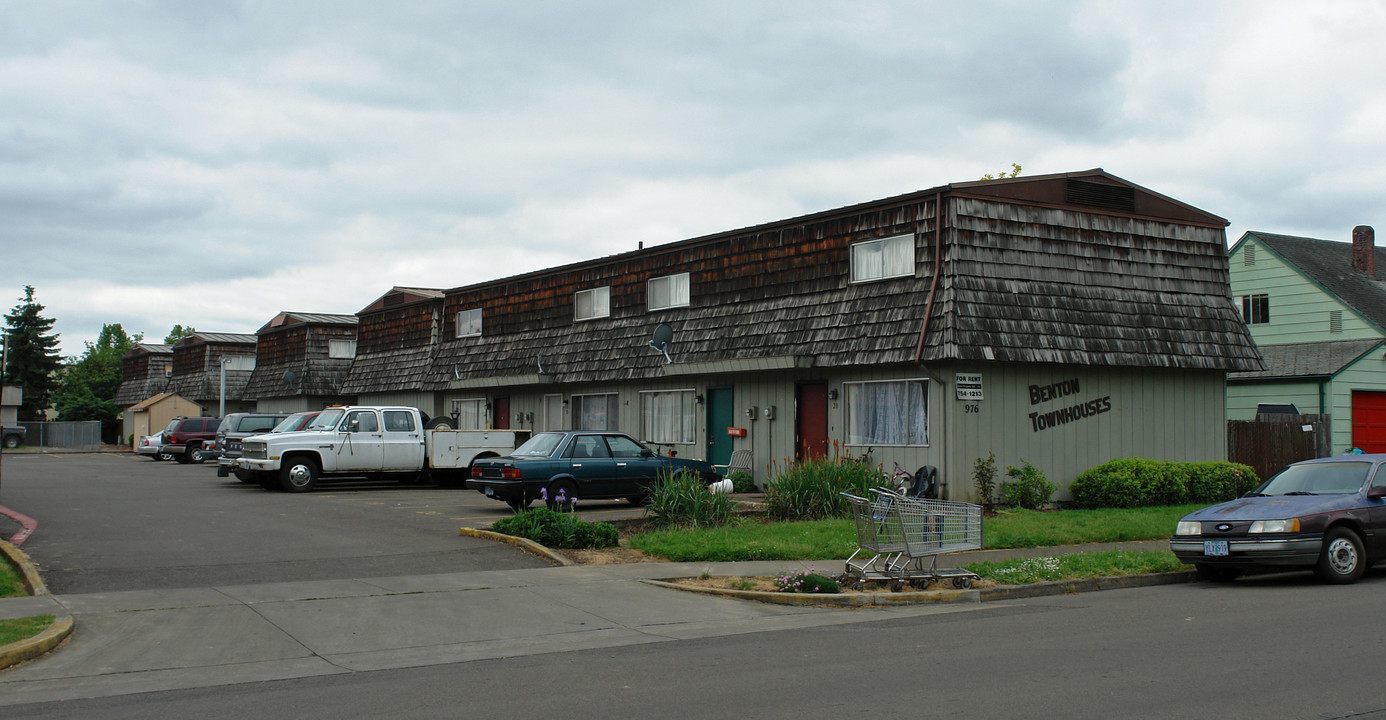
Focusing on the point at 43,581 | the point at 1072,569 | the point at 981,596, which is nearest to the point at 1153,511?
the point at 1072,569

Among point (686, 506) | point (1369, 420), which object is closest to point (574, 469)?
point (686, 506)

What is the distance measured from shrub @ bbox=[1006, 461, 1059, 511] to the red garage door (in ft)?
50.4

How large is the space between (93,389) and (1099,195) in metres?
81.5

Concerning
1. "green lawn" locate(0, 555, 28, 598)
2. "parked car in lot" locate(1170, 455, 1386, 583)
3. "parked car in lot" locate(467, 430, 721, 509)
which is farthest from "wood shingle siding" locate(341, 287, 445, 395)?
"parked car in lot" locate(1170, 455, 1386, 583)

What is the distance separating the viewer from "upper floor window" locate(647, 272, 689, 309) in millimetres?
26500

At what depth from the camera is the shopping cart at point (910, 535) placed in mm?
12031

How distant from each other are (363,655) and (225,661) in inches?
41.3

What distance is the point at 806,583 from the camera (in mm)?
12180

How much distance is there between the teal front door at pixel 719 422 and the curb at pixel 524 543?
880 centimetres

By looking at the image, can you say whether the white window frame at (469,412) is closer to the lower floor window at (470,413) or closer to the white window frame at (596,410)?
the lower floor window at (470,413)

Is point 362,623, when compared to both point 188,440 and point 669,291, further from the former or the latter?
point 188,440

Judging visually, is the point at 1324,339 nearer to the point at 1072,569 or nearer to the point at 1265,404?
the point at 1265,404

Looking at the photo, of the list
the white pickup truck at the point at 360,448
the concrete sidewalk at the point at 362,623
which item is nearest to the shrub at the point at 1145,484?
the concrete sidewalk at the point at 362,623

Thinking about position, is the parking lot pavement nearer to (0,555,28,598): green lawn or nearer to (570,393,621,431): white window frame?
(0,555,28,598): green lawn
